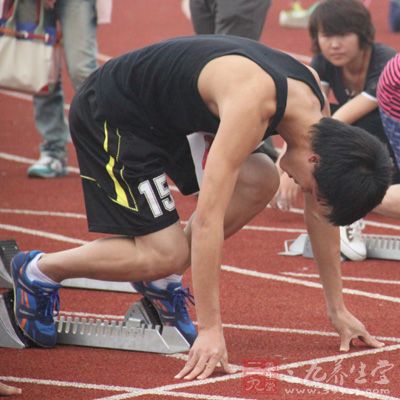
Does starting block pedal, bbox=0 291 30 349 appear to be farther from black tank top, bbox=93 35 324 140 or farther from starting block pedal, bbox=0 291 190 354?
black tank top, bbox=93 35 324 140

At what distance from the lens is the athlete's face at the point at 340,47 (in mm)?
7098

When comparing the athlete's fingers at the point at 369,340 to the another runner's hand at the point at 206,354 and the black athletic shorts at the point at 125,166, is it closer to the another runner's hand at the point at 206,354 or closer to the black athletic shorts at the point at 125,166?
the another runner's hand at the point at 206,354

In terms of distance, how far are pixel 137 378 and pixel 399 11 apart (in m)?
11.5

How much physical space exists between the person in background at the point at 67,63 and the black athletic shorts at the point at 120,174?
127 inches

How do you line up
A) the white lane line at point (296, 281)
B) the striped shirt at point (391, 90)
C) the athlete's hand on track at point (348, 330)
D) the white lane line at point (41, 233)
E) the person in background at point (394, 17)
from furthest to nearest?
1. the person in background at point (394, 17)
2. the white lane line at point (41, 233)
3. the striped shirt at point (391, 90)
4. the white lane line at point (296, 281)
5. the athlete's hand on track at point (348, 330)

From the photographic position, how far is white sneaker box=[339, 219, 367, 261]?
6.55 meters

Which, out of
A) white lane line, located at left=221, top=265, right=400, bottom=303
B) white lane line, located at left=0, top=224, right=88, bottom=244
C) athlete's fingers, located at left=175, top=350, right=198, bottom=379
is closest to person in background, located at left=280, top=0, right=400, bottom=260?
white lane line, located at left=221, top=265, right=400, bottom=303

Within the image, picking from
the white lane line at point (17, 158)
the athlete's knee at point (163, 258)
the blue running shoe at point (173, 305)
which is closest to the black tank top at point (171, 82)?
Answer: the athlete's knee at point (163, 258)

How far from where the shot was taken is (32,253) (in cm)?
500

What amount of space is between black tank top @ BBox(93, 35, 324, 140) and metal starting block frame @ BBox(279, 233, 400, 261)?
2075mm

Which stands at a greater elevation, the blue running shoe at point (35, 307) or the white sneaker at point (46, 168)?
the blue running shoe at point (35, 307)

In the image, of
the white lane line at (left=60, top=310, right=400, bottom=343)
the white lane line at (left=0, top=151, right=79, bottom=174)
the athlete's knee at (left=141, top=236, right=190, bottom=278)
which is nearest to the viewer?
the athlete's knee at (left=141, top=236, right=190, bottom=278)


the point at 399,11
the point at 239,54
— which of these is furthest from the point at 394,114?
the point at 399,11

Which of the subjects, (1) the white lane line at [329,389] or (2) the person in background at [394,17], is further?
(2) the person in background at [394,17]
